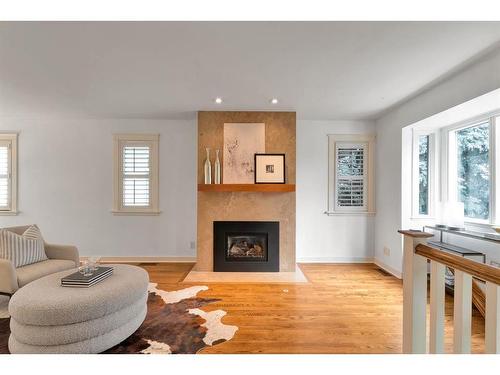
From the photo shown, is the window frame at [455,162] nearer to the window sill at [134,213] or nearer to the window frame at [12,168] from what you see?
the window sill at [134,213]

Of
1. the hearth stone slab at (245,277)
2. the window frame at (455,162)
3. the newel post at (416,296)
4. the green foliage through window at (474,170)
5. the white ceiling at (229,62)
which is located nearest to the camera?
the newel post at (416,296)

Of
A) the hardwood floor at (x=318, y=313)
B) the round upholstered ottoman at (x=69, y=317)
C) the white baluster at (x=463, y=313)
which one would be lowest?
the hardwood floor at (x=318, y=313)

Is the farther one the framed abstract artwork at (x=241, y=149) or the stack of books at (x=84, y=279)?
the framed abstract artwork at (x=241, y=149)

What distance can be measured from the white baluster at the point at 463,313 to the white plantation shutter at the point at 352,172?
130 inches

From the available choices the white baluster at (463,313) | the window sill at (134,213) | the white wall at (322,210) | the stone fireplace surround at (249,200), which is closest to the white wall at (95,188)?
the window sill at (134,213)

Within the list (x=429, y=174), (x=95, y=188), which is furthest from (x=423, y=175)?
(x=95, y=188)

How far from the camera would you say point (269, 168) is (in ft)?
12.7

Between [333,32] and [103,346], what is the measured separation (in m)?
2.92

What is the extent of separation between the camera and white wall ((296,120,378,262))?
4.51 metres

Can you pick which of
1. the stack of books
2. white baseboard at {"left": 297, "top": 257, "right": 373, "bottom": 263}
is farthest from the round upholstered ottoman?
white baseboard at {"left": 297, "top": 257, "right": 373, "bottom": 263}

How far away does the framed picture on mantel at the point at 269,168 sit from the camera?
387cm

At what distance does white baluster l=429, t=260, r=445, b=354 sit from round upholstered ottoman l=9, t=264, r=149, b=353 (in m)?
2.09
